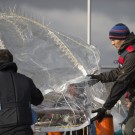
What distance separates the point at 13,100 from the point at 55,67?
1751 mm

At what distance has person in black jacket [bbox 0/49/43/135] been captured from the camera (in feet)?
17.1

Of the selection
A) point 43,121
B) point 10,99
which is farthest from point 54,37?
point 10,99

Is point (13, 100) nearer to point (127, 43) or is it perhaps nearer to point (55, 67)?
point (127, 43)

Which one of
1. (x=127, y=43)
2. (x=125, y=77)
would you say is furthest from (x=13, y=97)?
(x=127, y=43)

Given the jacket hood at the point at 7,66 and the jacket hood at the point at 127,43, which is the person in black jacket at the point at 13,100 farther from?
the jacket hood at the point at 127,43

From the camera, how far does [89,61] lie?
7.36 m

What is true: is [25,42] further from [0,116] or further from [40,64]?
[0,116]

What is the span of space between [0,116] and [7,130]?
0.15 metres

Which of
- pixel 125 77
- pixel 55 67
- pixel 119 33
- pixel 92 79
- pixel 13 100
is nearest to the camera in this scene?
pixel 13 100

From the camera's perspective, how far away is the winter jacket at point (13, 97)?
17.1ft

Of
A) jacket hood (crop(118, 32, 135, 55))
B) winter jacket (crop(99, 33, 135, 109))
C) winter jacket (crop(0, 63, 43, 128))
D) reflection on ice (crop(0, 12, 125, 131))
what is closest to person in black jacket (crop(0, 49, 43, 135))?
winter jacket (crop(0, 63, 43, 128))

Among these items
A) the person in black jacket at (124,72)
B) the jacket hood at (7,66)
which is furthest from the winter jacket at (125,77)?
the jacket hood at (7,66)

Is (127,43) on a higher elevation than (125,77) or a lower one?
higher

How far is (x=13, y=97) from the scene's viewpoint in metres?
5.24
